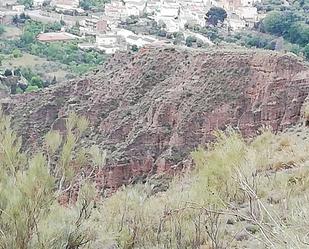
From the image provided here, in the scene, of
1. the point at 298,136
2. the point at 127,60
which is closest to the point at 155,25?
the point at 127,60

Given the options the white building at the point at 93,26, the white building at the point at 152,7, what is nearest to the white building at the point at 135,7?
the white building at the point at 152,7

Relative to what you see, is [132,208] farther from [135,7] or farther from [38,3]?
[38,3]

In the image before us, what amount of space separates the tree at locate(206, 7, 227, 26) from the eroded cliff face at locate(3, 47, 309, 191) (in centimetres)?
2975

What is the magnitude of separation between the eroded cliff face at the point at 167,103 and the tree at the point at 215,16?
97.6 ft

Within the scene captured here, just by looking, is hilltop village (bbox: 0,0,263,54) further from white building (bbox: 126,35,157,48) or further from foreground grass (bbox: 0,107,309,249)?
foreground grass (bbox: 0,107,309,249)

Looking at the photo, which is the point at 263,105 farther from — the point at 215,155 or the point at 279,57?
the point at 215,155

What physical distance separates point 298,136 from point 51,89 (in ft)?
41.9

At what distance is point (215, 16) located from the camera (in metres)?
53.1

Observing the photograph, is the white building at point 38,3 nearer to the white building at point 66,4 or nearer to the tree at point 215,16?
the white building at point 66,4

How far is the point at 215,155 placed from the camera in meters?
6.98

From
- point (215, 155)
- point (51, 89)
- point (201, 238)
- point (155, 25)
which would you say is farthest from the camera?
point (155, 25)

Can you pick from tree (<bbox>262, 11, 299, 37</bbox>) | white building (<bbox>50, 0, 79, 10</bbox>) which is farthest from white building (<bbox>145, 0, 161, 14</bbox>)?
tree (<bbox>262, 11, 299, 37</bbox>)

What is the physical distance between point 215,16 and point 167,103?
34.3m

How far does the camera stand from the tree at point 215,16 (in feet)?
171
